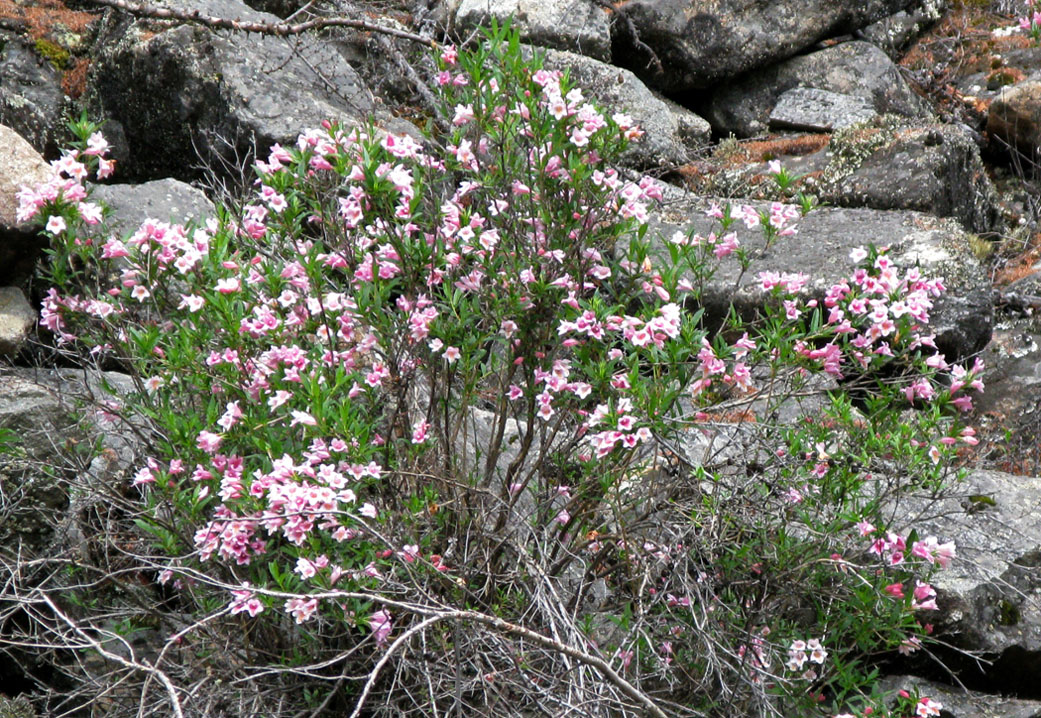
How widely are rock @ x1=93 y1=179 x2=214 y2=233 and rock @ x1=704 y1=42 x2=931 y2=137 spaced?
16.7 ft

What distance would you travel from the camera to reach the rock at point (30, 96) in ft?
22.5

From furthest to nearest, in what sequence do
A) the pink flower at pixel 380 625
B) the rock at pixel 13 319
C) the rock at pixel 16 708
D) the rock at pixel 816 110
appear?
the rock at pixel 816 110, the rock at pixel 13 319, the rock at pixel 16 708, the pink flower at pixel 380 625

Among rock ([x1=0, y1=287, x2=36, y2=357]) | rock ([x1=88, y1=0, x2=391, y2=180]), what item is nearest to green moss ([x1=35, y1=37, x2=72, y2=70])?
rock ([x1=88, y1=0, x2=391, y2=180])

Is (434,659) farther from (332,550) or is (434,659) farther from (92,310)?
(92,310)

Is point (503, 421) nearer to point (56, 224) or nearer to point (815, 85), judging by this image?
point (56, 224)

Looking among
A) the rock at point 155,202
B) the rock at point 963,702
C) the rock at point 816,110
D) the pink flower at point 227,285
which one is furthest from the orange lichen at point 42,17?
the rock at point 963,702

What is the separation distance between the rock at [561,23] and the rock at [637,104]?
0.31 meters

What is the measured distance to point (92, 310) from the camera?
3654mm

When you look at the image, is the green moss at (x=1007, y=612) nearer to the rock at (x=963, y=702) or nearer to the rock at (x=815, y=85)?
the rock at (x=963, y=702)

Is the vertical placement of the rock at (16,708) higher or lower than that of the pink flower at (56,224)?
lower

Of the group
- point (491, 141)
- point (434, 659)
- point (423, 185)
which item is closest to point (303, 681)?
point (434, 659)

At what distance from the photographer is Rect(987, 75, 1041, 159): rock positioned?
870cm

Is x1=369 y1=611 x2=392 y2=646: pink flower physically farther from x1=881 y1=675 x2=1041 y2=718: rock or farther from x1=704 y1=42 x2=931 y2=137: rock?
x1=704 y1=42 x2=931 y2=137: rock

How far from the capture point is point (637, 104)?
308 inches
